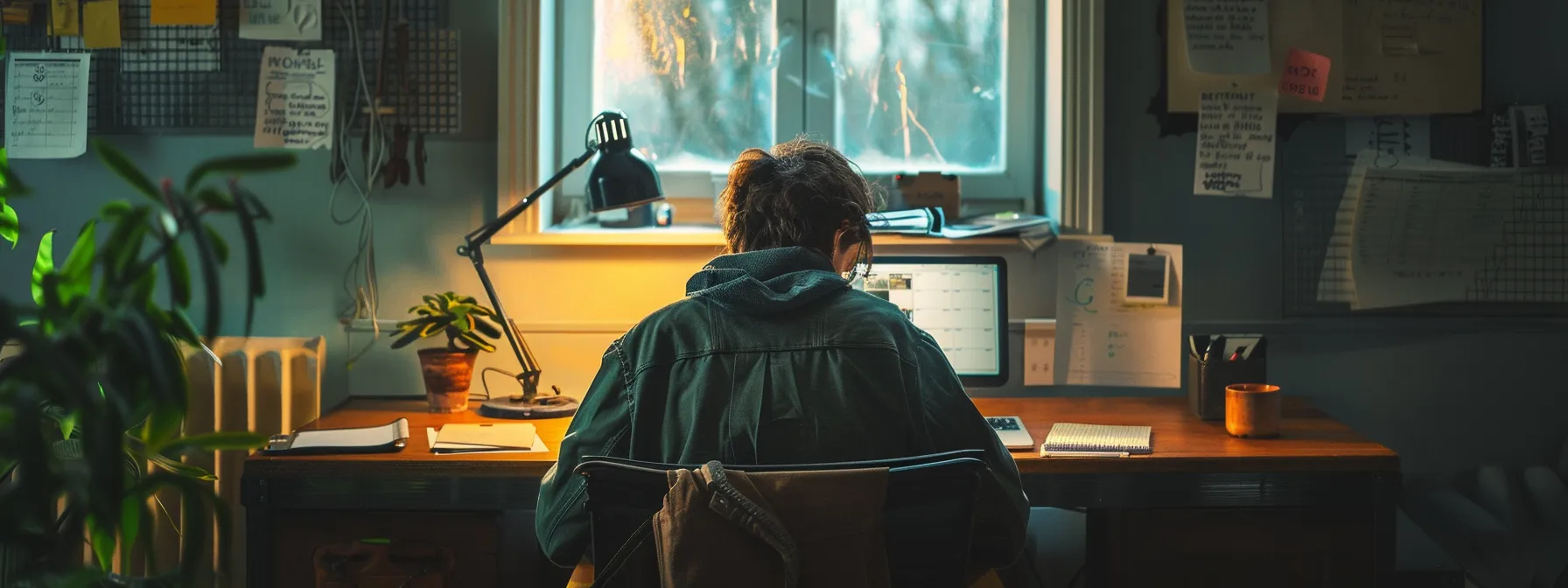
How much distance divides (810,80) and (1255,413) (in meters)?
1.13

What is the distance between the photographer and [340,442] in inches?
76.6

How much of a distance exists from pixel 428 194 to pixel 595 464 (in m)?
1.44

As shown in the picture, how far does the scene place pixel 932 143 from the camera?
8.72 feet

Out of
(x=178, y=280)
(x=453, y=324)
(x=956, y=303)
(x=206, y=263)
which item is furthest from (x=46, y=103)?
(x=206, y=263)

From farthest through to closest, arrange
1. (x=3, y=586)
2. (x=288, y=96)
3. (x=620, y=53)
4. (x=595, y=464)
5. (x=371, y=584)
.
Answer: (x=620, y=53)
(x=288, y=96)
(x=371, y=584)
(x=595, y=464)
(x=3, y=586)

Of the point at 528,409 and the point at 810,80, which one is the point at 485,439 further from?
the point at 810,80

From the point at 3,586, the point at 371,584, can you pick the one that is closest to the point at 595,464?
the point at 3,586

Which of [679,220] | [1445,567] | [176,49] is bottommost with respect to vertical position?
[1445,567]

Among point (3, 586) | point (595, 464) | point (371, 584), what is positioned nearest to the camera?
point (3, 586)

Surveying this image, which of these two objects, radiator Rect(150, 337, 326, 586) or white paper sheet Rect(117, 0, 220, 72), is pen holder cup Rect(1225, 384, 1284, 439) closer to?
radiator Rect(150, 337, 326, 586)

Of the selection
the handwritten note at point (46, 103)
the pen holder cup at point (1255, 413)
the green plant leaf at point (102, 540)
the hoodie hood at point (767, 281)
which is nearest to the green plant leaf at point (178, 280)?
the green plant leaf at point (102, 540)

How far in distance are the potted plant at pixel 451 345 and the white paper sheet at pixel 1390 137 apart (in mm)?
1691

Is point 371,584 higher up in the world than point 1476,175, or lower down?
lower down

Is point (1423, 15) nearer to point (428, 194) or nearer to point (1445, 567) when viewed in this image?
point (1445, 567)
